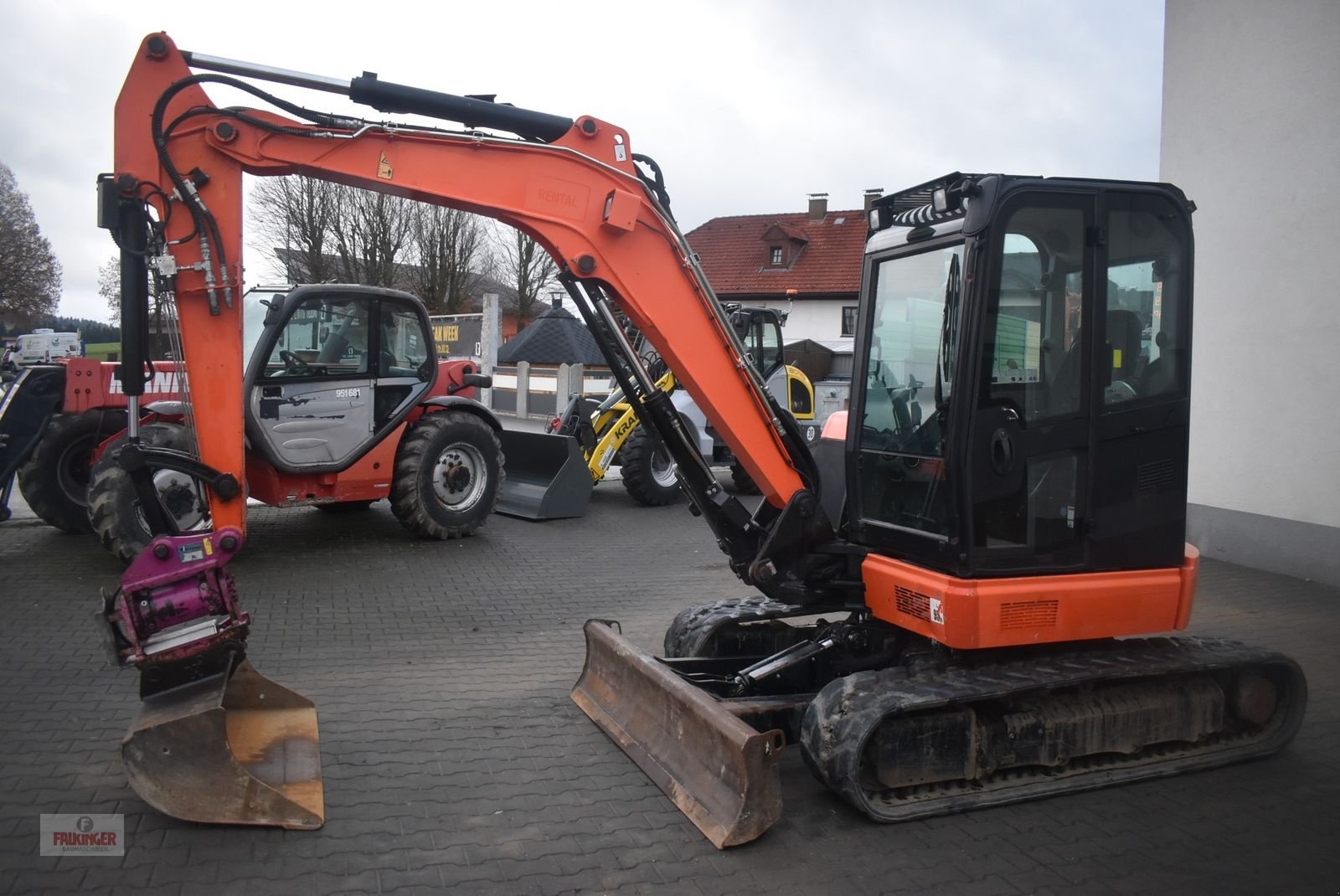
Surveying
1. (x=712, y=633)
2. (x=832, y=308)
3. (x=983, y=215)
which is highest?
(x=832, y=308)

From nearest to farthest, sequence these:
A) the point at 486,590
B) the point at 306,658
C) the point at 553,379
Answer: the point at 306,658
the point at 486,590
the point at 553,379

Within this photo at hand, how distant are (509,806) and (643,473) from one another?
8655 millimetres

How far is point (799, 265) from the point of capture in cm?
4034

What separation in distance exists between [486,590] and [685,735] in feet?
13.5

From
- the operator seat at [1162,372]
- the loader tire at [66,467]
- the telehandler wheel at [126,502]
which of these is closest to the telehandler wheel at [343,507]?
the loader tire at [66,467]

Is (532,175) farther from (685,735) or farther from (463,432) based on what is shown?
(463,432)

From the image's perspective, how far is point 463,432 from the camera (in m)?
10.1

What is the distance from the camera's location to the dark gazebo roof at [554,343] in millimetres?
26922

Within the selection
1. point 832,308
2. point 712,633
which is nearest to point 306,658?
point 712,633

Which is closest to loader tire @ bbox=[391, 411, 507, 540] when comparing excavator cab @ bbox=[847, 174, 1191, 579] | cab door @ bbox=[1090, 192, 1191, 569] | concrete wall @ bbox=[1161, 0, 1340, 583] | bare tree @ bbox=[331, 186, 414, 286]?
excavator cab @ bbox=[847, 174, 1191, 579]

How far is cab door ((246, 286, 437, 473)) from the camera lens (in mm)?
8875

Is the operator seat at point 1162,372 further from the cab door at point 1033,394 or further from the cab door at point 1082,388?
the cab door at point 1033,394

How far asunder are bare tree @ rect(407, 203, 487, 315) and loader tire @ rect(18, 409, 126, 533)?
90.3 feet

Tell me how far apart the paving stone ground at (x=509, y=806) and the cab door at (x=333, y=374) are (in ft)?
6.76
